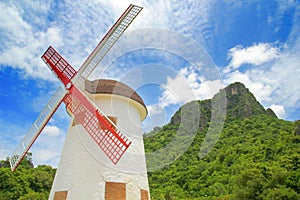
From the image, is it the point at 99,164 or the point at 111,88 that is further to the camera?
the point at 111,88

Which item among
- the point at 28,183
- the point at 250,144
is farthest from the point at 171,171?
the point at 28,183

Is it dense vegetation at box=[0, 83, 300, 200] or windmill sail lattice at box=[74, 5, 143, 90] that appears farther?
dense vegetation at box=[0, 83, 300, 200]

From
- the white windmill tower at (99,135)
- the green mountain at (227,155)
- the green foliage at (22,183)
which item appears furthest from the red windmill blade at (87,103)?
the green foliage at (22,183)

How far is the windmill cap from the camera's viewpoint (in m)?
7.97

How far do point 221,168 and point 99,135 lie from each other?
24.6 metres

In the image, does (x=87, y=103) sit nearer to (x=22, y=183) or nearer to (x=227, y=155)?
(x=22, y=183)

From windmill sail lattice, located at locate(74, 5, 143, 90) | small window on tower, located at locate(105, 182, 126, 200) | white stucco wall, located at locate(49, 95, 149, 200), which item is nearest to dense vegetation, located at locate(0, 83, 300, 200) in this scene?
white stucco wall, located at locate(49, 95, 149, 200)

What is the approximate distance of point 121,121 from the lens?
7.89m

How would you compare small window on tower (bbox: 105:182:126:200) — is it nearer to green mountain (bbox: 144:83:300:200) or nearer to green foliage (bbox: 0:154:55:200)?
green mountain (bbox: 144:83:300:200)

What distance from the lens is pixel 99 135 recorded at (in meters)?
7.39

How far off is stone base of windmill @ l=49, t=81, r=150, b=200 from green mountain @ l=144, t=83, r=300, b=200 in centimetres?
88

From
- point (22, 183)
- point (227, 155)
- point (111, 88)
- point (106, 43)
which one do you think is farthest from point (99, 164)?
point (227, 155)

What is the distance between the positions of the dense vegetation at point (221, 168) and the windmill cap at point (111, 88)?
1.12 meters

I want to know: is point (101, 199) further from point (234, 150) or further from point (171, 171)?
point (234, 150)
